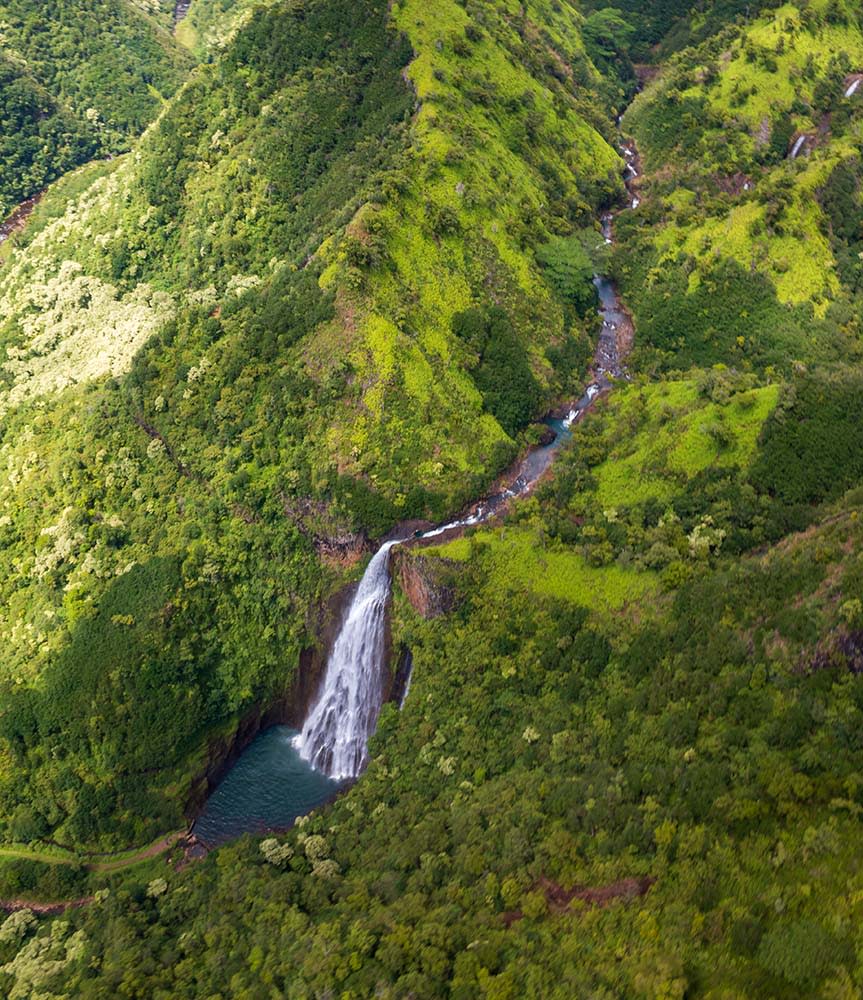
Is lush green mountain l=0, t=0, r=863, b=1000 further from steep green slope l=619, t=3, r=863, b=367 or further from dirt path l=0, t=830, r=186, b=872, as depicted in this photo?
steep green slope l=619, t=3, r=863, b=367

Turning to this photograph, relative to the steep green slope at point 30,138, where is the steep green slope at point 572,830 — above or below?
below

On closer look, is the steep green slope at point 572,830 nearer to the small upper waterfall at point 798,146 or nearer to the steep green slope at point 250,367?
the steep green slope at point 250,367

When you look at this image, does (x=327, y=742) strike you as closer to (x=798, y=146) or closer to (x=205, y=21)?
(x=798, y=146)

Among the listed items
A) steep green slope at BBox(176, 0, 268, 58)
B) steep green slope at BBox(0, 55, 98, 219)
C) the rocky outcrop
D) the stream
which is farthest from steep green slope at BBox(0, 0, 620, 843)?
steep green slope at BBox(176, 0, 268, 58)

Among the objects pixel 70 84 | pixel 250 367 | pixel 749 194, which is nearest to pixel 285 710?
pixel 250 367

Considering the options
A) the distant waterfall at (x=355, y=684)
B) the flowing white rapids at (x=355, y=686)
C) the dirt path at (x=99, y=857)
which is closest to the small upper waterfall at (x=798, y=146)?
the flowing white rapids at (x=355, y=686)

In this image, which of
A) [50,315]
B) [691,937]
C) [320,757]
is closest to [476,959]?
[691,937]
